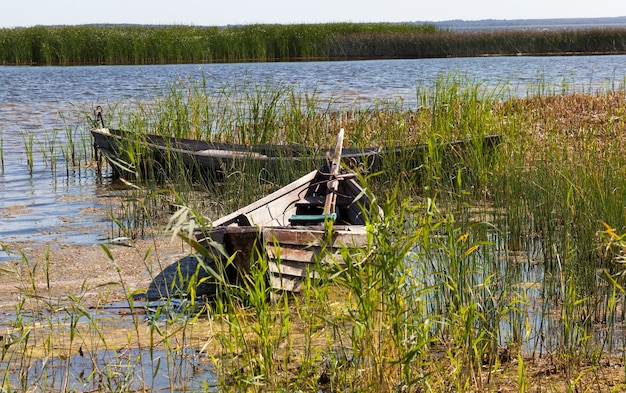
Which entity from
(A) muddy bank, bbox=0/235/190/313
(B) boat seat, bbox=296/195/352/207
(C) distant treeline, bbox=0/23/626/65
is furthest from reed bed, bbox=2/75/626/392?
(C) distant treeline, bbox=0/23/626/65

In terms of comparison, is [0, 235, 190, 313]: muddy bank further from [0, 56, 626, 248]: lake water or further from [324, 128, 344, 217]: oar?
[324, 128, 344, 217]: oar

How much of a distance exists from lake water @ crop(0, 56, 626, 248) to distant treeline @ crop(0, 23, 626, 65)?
219 centimetres

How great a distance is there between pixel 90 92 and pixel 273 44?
13.4m

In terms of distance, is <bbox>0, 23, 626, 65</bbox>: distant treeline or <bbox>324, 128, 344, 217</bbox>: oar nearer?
<bbox>324, 128, 344, 217</bbox>: oar

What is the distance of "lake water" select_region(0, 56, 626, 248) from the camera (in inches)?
357

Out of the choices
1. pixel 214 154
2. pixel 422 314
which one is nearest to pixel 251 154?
pixel 214 154

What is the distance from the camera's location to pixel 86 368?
167 inches

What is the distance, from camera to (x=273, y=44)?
34500mm

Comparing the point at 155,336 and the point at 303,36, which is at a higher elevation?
the point at 303,36

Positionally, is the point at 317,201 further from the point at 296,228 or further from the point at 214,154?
the point at 214,154

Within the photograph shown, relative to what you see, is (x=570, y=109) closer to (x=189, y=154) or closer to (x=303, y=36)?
(x=189, y=154)

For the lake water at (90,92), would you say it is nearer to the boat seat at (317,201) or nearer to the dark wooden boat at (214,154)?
the dark wooden boat at (214,154)

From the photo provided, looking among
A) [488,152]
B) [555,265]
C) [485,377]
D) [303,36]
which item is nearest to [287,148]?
[488,152]

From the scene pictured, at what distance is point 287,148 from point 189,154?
1.23 meters
